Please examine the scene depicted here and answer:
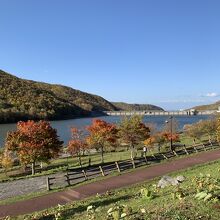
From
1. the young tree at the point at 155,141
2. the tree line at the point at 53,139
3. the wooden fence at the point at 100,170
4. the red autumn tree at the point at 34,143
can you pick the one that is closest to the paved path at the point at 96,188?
the wooden fence at the point at 100,170

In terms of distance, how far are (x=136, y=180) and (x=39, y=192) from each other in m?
7.64

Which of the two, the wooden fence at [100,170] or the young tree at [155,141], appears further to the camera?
the young tree at [155,141]

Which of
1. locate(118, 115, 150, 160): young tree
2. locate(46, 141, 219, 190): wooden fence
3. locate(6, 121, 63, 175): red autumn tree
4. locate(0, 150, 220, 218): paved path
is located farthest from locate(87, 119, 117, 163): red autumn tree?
locate(0, 150, 220, 218): paved path

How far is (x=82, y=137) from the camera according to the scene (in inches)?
2382

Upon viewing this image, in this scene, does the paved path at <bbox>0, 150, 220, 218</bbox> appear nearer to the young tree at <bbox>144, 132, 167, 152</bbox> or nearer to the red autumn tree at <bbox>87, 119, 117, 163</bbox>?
the red autumn tree at <bbox>87, 119, 117, 163</bbox>

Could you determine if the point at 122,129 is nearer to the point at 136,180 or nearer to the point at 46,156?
the point at 46,156

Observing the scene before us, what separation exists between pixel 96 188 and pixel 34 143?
13.4m

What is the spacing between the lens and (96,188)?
29.2 meters

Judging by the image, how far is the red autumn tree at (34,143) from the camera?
132ft

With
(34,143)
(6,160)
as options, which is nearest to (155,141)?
(6,160)

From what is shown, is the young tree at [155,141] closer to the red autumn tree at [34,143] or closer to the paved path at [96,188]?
the paved path at [96,188]

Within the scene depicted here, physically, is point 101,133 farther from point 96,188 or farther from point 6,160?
point 96,188

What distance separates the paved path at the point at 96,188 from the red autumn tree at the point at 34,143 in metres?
10.4

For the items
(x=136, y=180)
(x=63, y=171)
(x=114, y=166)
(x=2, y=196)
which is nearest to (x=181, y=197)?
(x=136, y=180)
